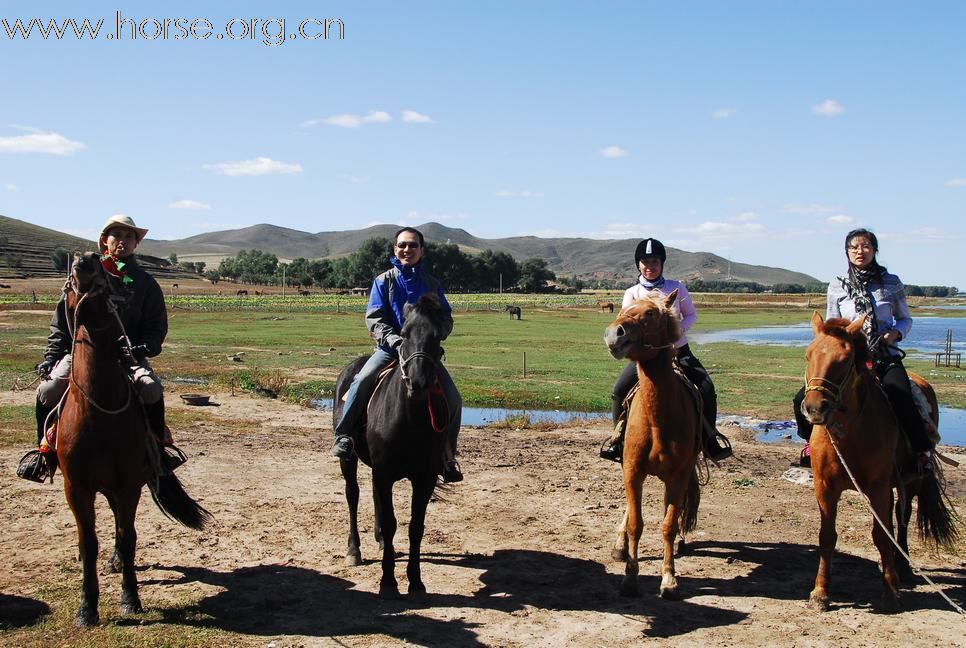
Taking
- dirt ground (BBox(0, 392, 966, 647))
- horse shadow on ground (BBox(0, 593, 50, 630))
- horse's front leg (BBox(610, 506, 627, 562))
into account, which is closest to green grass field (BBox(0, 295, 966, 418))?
dirt ground (BBox(0, 392, 966, 647))

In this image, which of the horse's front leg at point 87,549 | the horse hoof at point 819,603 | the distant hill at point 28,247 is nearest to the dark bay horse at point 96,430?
the horse's front leg at point 87,549

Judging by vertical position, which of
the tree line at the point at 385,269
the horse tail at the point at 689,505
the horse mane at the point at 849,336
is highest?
the tree line at the point at 385,269

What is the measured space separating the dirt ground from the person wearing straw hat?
1338mm

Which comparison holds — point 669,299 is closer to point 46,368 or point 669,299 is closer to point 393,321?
point 393,321

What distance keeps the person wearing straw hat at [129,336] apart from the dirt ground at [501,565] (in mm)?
1338

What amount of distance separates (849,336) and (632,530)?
2.49 metres

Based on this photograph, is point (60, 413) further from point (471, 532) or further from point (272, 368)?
point (272, 368)

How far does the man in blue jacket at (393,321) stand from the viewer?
24.7 ft

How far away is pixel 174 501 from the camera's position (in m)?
7.56

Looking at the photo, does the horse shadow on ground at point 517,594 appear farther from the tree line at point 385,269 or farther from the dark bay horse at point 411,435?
the tree line at point 385,269

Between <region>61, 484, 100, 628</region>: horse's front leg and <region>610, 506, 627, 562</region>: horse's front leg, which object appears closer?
<region>61, 484, 100, 628</region>: horse's front leg

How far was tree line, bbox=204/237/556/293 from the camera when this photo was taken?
13125 cm

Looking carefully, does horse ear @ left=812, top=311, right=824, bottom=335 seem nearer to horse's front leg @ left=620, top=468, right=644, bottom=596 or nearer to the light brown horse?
the light brown horse

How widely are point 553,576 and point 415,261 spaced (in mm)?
3302
